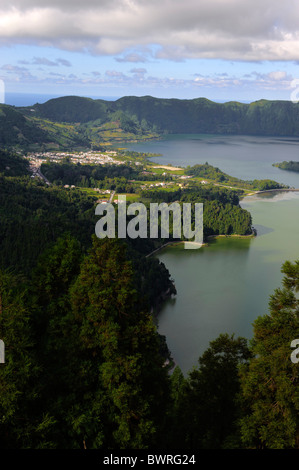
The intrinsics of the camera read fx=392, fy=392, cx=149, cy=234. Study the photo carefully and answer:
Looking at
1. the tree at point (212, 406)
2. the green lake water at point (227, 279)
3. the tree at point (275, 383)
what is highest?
the tree at point (275, 383)

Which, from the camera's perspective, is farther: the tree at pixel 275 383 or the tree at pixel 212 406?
the tree at pixel 212 406

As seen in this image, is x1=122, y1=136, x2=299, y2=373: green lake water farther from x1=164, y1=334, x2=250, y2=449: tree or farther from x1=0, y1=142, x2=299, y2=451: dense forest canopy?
x1=0, y1=142, x2=299, y2=451: dense forest canopy

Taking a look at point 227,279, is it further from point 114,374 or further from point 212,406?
point 114,374

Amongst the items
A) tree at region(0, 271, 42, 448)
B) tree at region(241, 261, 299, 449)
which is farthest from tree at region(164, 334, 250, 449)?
tree at region(0, 271, 42, 448)

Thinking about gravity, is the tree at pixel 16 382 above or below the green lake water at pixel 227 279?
above

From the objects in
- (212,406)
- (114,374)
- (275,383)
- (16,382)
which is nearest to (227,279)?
(212,406)

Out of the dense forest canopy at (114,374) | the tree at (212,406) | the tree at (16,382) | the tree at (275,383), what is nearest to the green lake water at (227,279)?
the tree at (212,406)

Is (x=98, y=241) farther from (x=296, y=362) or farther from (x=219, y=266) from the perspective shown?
(x=219, y=266)

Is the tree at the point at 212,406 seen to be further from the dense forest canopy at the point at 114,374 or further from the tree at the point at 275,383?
the tree at the point at 275,383
